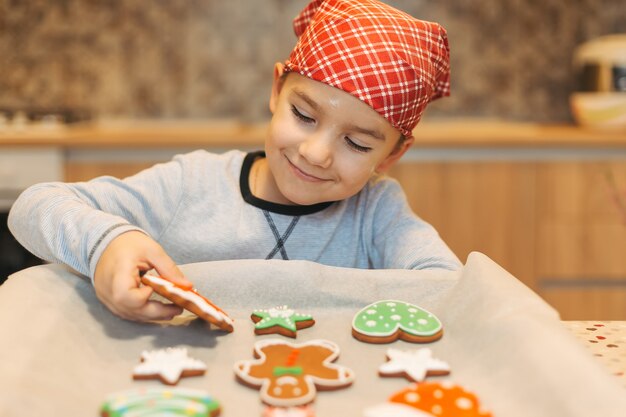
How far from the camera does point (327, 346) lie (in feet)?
2.18

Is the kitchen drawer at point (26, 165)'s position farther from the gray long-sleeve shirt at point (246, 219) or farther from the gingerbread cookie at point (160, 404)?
the gingerbread cookie at point (160, 404)

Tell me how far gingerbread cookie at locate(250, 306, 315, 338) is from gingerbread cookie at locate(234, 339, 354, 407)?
0.03 m

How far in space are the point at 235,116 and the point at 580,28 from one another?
130 centimetres

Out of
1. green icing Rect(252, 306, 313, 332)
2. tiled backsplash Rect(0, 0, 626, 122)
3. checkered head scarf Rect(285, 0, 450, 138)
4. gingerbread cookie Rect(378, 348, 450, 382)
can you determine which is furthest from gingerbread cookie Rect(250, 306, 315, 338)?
tiled backsplash Rect(0, 0, 626, 122)

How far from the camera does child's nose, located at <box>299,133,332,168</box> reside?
92 centimetres

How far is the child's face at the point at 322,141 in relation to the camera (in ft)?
3.07

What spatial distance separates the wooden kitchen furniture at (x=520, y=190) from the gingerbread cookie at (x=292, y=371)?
1.47 meters

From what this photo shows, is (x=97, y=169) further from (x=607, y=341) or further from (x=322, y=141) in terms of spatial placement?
(x=607, y=341)

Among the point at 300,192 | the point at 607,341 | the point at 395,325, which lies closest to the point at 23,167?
the point at 300,192

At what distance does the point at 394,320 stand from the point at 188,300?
0.65 ft

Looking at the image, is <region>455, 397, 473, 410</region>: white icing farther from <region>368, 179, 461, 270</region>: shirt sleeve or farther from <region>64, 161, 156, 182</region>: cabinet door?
<region>64, 161, 156, 182</region>: cabinet door

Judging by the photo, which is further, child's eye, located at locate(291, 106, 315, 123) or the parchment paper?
child's eye, located at locate(291, 106, 315, 123)

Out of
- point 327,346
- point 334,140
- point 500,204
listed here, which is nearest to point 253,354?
point 327,346

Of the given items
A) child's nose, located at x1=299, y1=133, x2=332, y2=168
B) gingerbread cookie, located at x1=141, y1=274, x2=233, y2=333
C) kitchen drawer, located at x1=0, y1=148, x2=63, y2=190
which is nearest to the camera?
gingerbread cookie, located at x1=141, y1=274, x2=233, y2=333
